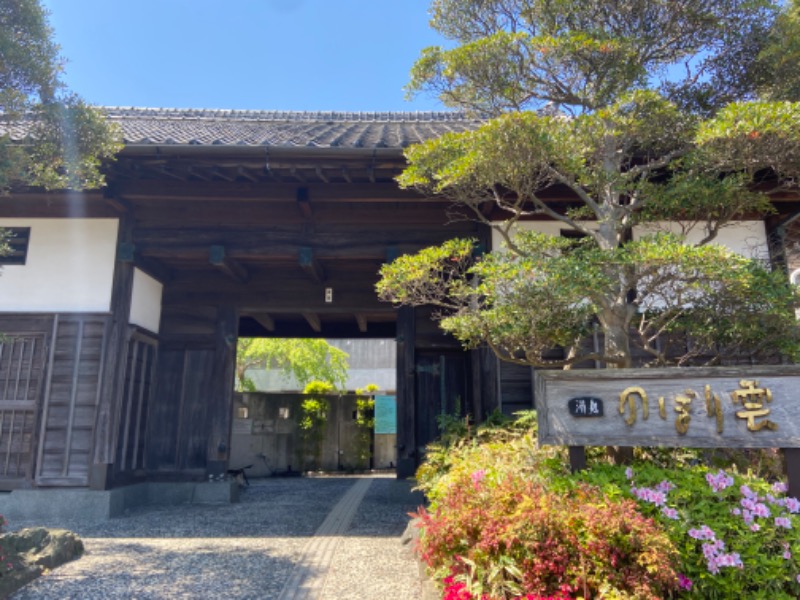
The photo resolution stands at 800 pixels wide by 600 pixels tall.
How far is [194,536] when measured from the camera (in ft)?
16.8

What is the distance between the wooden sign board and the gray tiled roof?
119 inches

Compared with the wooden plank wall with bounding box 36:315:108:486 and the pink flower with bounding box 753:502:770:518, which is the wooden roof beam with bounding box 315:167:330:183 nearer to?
the wooden plank wall with bounding box 36:315:108:486

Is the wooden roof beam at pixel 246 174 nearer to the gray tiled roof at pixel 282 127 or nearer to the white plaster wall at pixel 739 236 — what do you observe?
the gray tiled roof at pixel 282 127

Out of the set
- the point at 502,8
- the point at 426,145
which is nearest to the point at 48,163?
the point at 426,145

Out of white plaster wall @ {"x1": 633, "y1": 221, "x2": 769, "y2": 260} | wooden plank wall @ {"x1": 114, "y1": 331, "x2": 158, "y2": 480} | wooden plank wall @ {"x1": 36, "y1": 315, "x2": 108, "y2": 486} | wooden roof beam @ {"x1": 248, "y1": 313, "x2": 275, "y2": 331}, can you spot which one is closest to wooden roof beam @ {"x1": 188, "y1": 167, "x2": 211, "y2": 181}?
wooden plank wall @ {"x1": 36, "y1": 315, "x2": 108, "y2": 486}

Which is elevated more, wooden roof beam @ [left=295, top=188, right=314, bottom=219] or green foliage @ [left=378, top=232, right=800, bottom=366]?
wooden roof beam @ [left=295, top=188, right=314, bottom=219]

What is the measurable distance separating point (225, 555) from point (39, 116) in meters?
3.85

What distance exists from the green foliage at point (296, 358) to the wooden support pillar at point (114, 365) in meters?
10.7

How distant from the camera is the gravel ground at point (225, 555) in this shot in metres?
3.52

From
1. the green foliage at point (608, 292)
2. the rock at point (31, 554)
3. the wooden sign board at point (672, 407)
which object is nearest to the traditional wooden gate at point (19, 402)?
the rock at point (31, 554)

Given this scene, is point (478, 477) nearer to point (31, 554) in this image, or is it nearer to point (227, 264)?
point (31, 554)

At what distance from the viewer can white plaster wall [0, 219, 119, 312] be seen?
6.42m

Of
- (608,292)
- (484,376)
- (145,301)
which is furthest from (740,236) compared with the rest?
(145,301)

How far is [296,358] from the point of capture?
17.3m
